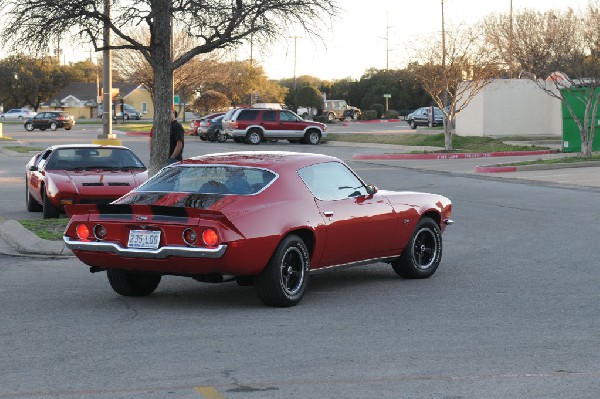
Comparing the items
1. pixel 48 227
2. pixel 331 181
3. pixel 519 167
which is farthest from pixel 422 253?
pixel 519 167

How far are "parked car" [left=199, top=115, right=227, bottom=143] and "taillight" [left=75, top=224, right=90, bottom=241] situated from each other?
44.1 meters

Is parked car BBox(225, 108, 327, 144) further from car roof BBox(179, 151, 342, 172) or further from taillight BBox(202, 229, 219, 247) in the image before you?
taillight BBox(202, 229, 219, 247)

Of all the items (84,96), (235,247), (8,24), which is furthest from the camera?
(84,96)

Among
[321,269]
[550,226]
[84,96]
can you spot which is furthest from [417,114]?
[84,96]

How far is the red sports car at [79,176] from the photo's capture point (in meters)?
16.9

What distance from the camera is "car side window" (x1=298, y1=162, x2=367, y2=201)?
10.6m

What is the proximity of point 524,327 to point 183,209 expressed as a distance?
10.1ft

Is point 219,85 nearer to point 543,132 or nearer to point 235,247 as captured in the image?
point 543,132

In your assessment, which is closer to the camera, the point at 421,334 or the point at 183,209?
the point at 421,334

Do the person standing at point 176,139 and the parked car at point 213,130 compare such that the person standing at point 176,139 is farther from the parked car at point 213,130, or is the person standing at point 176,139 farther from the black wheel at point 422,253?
the parked car at point 213,130

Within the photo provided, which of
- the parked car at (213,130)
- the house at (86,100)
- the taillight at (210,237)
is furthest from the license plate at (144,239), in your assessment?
the house at (86,100)

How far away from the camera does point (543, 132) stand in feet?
155

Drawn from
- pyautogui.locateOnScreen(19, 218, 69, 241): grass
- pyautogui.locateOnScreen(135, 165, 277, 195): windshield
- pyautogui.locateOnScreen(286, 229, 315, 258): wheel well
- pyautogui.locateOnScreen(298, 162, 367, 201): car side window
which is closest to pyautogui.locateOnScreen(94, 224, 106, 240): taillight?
pyautogui.locateOnScreen(135, 165, 277, 195): windshield

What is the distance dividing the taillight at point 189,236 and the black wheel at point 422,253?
10.0 ft
